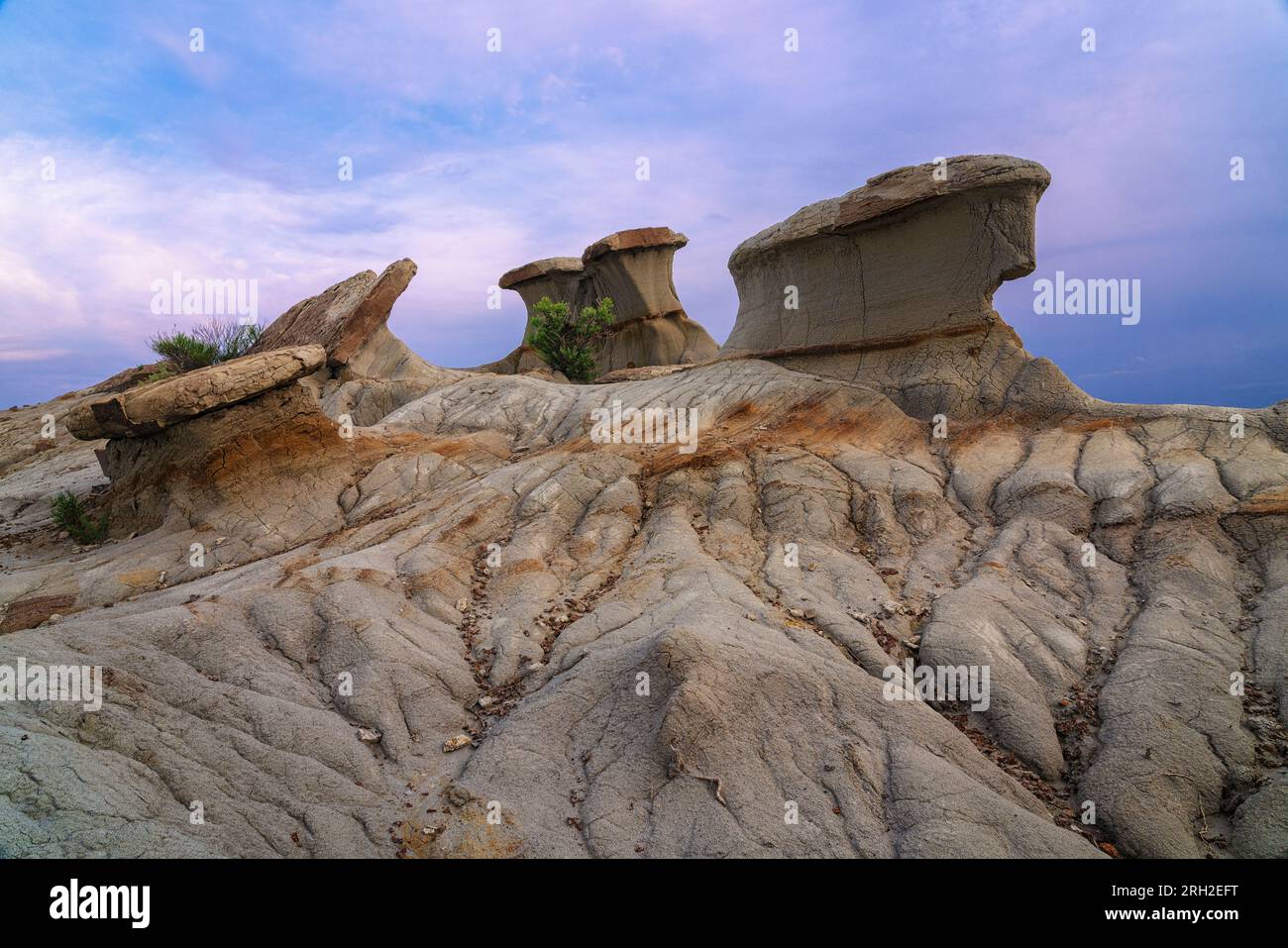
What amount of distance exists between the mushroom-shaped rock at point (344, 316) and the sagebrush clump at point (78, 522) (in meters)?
8.80

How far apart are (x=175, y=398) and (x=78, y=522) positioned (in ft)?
12.9

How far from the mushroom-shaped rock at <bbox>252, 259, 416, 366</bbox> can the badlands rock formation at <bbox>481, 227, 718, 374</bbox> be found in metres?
9.67

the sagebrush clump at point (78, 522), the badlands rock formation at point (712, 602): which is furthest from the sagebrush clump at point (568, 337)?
the sagebrush clump at point (78, 522)

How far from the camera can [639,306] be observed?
113 feet

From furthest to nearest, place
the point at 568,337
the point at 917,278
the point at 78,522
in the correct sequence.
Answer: the point at 568,337
the point at 917,278
the point at 78,522

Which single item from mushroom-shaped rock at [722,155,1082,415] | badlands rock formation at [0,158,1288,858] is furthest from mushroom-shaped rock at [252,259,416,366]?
mushroom-shaped rock at [722,155,1082,415]

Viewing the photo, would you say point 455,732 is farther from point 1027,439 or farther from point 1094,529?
point 1027,439

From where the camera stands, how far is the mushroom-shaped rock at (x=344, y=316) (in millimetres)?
23797

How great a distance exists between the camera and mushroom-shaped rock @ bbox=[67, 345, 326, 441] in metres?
13.9

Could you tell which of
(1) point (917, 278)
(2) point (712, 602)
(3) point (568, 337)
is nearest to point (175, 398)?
(2) point (712, 602)

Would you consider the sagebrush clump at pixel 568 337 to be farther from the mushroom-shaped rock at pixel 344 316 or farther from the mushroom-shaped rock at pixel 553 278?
the mushroom-shaped rock at pixel 344 316

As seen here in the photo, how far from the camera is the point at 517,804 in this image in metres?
8.05

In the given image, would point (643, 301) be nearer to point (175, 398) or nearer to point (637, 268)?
point (637, 268)

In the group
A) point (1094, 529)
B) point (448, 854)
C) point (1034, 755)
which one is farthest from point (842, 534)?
point (448, 854)
